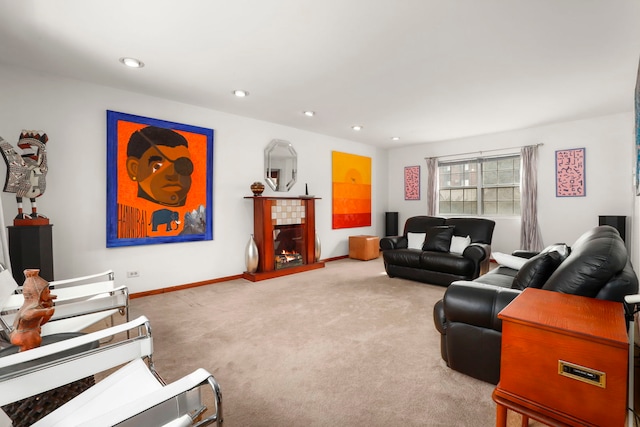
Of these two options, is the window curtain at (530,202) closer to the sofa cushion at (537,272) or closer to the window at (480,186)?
the window at (480,186)

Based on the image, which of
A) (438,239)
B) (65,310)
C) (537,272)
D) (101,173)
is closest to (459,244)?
(438,239)

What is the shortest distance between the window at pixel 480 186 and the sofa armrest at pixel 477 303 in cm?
475

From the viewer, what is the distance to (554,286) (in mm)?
1622

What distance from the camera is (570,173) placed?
5.11m

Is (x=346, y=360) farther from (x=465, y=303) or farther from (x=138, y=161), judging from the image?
(x=138, y=161)

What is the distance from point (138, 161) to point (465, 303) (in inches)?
151

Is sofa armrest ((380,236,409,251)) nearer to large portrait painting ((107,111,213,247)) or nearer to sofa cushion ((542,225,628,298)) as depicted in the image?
large portrait painting ((107,111,213,247))

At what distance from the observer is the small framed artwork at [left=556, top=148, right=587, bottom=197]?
500 centimetres

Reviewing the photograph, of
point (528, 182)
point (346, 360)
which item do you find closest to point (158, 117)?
point (346, 360)

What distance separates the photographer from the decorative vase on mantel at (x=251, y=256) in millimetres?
4645

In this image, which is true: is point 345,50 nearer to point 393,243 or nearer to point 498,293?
point 498,293

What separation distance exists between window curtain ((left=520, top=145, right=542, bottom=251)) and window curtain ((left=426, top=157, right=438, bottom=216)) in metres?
1.63

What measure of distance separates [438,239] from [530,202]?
7.58 feet

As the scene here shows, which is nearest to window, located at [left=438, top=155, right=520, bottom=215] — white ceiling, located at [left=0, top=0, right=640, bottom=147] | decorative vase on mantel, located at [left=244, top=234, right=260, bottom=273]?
white ceiling, located at [left=0, top=0, right=640, bottom=147]
